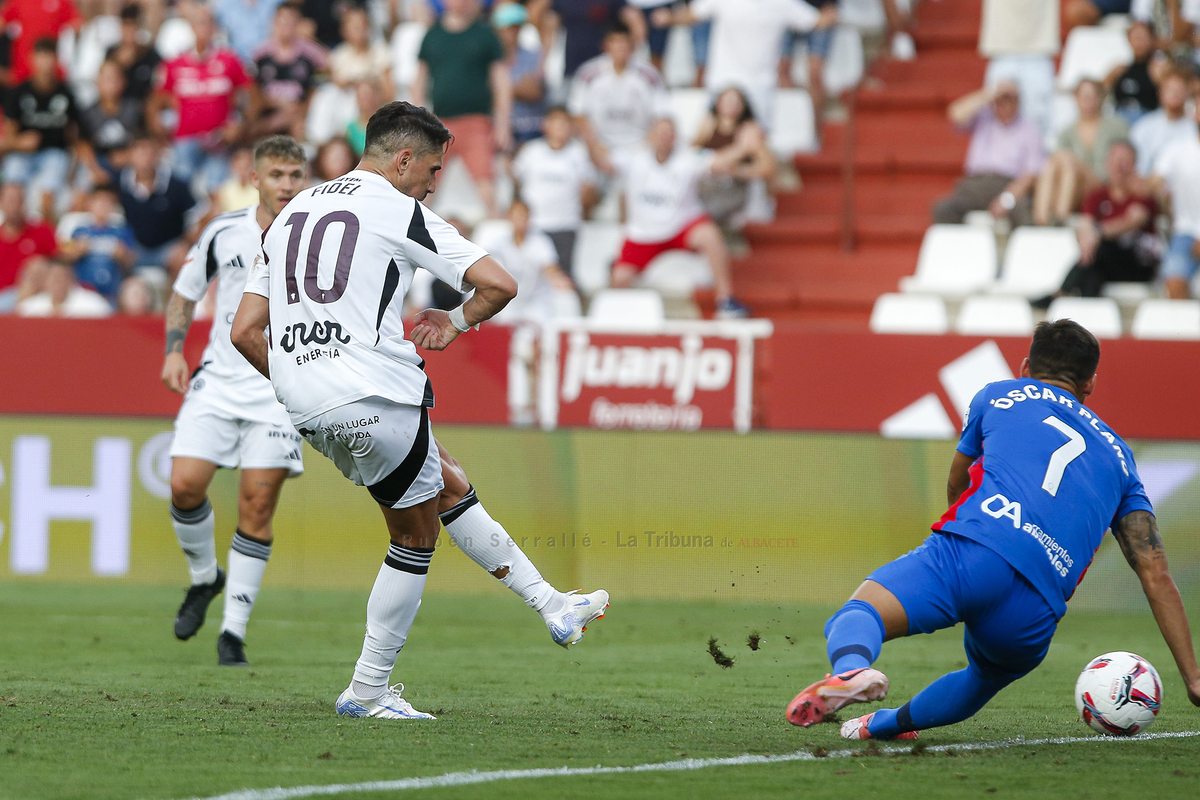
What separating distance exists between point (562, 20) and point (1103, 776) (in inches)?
510

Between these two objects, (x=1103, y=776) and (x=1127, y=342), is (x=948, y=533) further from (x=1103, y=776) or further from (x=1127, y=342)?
(x=1127, y=342)

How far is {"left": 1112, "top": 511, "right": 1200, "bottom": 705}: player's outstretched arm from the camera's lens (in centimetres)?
488

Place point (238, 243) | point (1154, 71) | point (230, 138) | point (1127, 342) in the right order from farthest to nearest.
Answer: point (230, 138)
point (1154, 71)
point (1127, 342)
point (238, 243)

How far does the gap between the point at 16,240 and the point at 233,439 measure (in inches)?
339

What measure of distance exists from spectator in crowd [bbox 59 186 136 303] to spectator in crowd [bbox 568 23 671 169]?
4800 millimetres

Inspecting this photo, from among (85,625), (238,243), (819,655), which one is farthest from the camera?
(85,625)

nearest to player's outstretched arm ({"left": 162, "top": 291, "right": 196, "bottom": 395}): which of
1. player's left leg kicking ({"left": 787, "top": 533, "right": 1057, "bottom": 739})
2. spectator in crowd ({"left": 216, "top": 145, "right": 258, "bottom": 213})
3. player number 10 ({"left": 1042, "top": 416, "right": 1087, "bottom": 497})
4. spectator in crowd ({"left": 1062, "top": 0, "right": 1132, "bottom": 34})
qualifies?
player's left leg kicking ({"left": 787, "top": 533, "right": 1057, "bottom": 739})

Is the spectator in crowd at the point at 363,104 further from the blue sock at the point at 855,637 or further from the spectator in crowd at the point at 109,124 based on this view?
the blue sock at the point at 855,637

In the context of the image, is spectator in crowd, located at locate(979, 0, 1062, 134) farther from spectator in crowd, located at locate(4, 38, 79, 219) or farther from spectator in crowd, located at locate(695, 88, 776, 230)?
spectator in crowd, located at locate(4, 38, 79, 219)

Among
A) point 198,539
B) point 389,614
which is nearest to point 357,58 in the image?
point 198,539

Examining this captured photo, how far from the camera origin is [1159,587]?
16.3ft

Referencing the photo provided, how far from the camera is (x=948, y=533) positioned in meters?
4.90

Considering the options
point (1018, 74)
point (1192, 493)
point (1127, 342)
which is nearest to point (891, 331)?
point (1127, 342)

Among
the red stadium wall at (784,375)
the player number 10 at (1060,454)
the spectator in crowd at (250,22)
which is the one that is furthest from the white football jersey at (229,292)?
the spectator in crowd at (250,22)
